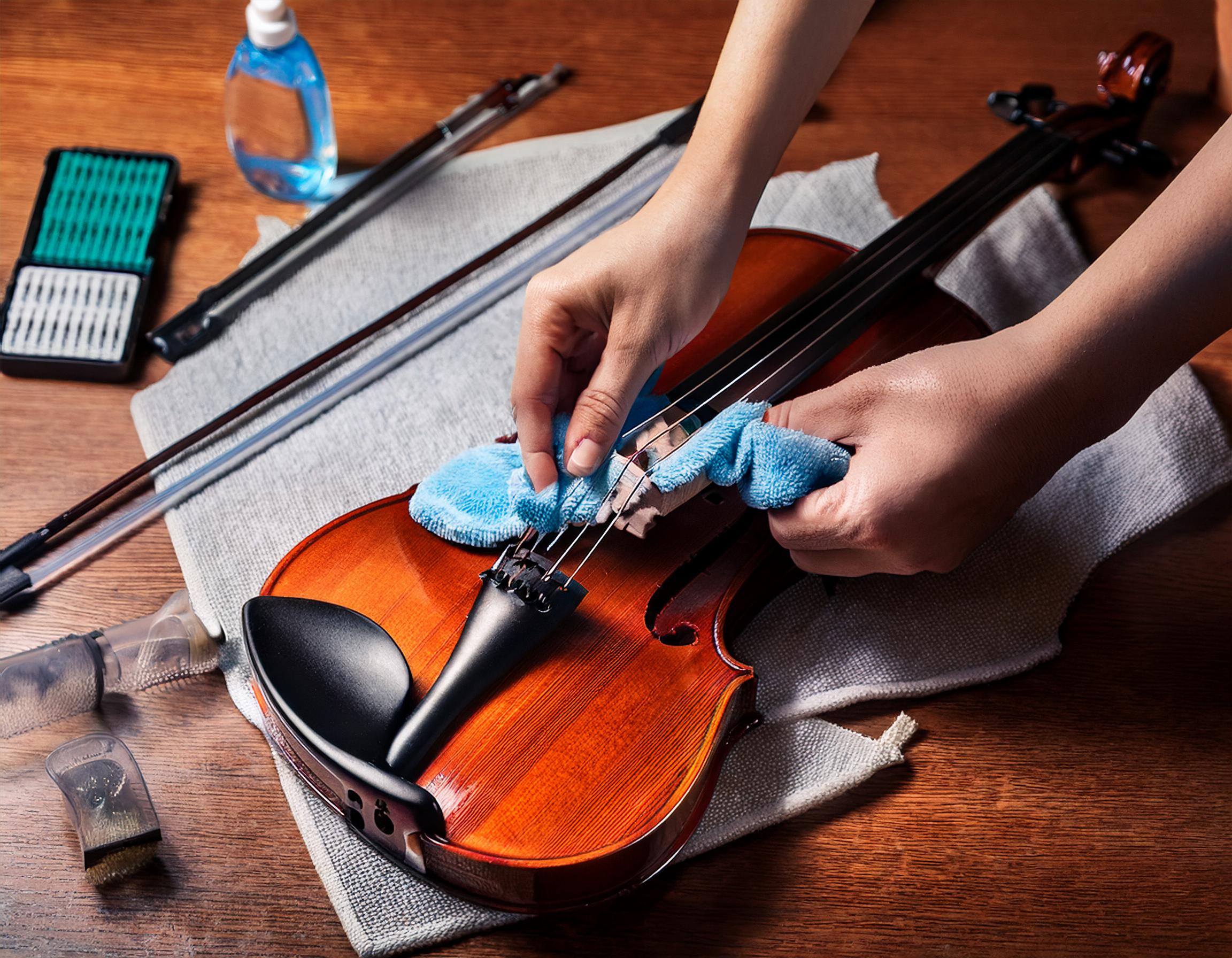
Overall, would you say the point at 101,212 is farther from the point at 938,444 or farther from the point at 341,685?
the point at 938,444

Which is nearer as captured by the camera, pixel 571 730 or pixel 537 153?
pixel 571 730

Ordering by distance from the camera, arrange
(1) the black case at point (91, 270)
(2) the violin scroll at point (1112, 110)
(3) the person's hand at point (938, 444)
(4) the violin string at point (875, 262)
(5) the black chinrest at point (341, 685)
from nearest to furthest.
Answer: (5) the black chinrest at point (341, 685)
(3) the person's hand at point (938, 444)
(4) the violin string at point (875, 262)
(1) the black case at point (91, 270)
(2) the violin scroll at point (1112, 110)

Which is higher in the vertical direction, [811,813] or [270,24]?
[270,24]

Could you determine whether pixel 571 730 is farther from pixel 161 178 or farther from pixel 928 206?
pixel 161 178

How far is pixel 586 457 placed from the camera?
2.81 feet

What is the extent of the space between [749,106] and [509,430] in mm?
399

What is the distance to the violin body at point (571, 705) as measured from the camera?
75 centimetres

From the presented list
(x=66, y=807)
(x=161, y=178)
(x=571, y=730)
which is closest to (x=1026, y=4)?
(x=161, y=178)

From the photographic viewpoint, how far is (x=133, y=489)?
1.09 meters

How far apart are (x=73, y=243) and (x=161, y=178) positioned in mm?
133

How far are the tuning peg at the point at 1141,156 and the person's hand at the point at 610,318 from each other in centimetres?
67

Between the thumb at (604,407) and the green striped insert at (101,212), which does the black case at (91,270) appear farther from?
the thumb at (604,407)

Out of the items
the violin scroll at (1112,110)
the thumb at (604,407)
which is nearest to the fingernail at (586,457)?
the thumb at (604,407)

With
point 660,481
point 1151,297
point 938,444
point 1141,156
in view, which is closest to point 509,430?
point 660,481
